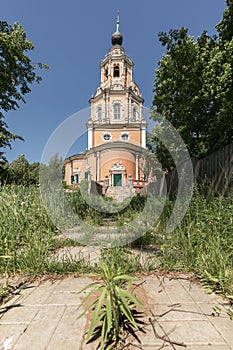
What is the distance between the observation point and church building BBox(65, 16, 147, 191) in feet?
37.5

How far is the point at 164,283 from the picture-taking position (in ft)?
5.69

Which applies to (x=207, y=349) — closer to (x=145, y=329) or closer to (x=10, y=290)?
(x=145, y=329)

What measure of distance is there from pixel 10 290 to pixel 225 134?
8.00 meters

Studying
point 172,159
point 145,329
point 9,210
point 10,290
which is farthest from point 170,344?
point 172,159

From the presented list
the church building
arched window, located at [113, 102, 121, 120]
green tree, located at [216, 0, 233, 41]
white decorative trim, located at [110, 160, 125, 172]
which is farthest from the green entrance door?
green tree, located at [216, 0, 233, 41]

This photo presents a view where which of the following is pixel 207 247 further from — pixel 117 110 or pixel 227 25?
pixel 117 110

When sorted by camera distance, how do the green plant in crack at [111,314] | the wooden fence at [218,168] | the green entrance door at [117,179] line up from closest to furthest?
the green plant in crack at [111,314], the wooden fence at [218,168], the green entrance door at [117,179]

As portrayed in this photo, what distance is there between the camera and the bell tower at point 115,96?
17994mm

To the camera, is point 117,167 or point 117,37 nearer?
point 117,167

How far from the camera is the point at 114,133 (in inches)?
680

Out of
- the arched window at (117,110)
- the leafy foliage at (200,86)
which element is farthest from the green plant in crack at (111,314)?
the arched window at (117,110)

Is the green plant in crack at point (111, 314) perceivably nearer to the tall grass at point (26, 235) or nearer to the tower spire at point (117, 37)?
the tall grass at point (26, 235)

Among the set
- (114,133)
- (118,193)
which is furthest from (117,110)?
(118,193)

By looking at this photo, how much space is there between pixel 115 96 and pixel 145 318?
28137mm
